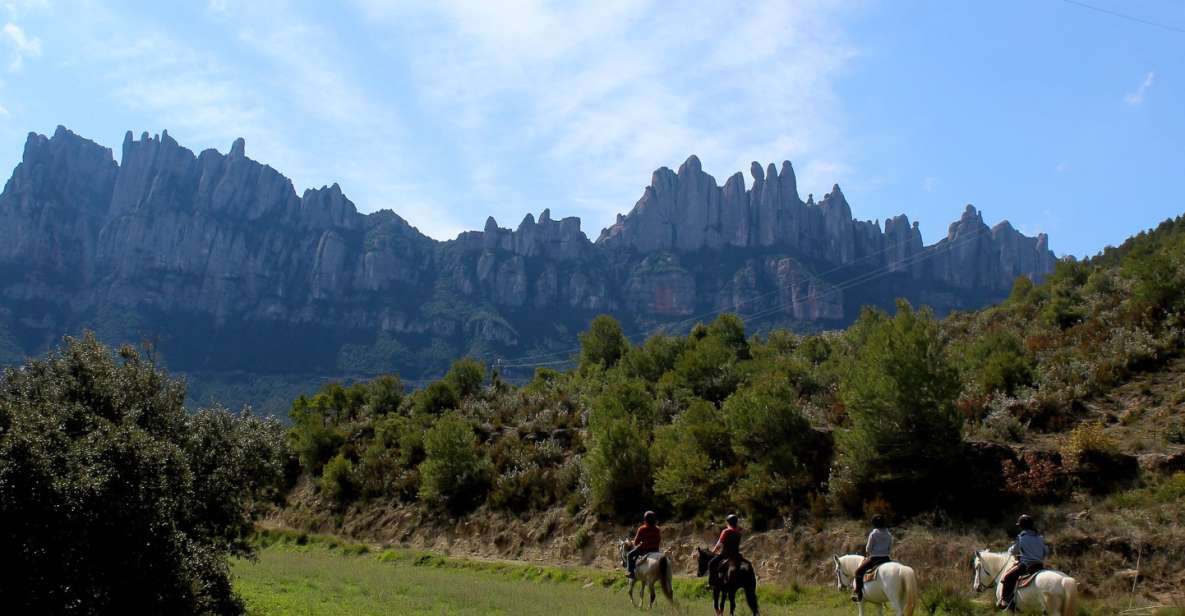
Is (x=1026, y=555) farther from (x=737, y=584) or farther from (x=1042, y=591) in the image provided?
(x=737, y=584)

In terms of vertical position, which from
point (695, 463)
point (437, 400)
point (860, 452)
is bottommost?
point (695, 463)

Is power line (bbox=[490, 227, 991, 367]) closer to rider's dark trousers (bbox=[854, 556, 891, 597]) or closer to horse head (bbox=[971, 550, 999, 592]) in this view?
horse head (bbox=[971, 550, 999, 592])

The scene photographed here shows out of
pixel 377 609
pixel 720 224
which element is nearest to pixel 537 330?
pixel 720 224

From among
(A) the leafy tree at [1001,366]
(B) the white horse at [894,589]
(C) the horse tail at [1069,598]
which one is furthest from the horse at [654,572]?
(A) the leafy tree at [1001,366]

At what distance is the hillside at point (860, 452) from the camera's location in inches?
757

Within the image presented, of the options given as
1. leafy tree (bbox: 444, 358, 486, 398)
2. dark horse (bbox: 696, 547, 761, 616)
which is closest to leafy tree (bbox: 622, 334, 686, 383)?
leafy tree (bbox: 444, 358, 486, 398)

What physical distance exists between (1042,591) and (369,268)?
17147cm

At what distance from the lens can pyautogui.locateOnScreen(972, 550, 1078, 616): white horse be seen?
12852 millimetres

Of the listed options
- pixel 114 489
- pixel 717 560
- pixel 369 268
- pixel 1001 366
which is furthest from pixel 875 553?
pixel 369 268

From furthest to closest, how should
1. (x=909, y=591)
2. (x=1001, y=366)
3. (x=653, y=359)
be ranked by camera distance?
(x=653, y=359) → (x=1001, y=366) → (x=909, y=591)

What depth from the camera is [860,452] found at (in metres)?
22.0

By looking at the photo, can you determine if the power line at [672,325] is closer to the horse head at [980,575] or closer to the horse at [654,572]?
the horse at [654,572]

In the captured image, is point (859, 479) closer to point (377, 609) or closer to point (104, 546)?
point (377, 609)

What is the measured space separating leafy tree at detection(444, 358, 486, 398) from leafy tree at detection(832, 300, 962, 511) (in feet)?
103
